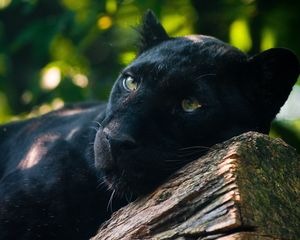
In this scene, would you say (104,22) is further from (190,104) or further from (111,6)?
(190,104)

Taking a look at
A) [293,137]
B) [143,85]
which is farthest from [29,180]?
[293,137]

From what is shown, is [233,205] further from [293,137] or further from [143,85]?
[293,137]

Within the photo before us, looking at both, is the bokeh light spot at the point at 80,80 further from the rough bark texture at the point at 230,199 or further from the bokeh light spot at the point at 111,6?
the rough bark texture at the point at 230,199

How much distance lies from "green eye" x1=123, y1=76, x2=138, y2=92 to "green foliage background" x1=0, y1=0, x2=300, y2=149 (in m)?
0.92

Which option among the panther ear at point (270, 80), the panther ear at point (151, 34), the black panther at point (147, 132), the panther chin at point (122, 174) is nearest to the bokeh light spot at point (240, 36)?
the panther ear at point (151, 34)

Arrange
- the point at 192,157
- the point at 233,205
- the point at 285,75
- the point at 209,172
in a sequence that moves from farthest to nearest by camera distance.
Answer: the point at 285,75 → the point at 192,157 → the point at 209,172 → the point at 233,205

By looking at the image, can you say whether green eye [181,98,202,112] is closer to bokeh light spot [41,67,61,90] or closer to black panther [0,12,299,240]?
black panther [0,12,299,240]

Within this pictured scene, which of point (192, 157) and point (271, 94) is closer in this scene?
point (192, 157)

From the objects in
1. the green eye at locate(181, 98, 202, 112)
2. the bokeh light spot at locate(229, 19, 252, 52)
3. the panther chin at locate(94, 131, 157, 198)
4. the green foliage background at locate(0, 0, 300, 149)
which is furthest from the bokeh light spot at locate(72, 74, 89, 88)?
the green eye at locate(181, 98, 202, 112)

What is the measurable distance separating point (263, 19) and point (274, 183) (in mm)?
2984

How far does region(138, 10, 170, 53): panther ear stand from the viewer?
3.94 meters

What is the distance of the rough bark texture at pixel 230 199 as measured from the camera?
2268 millimetres

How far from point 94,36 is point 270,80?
3.03 m

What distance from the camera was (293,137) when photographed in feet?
16.5
